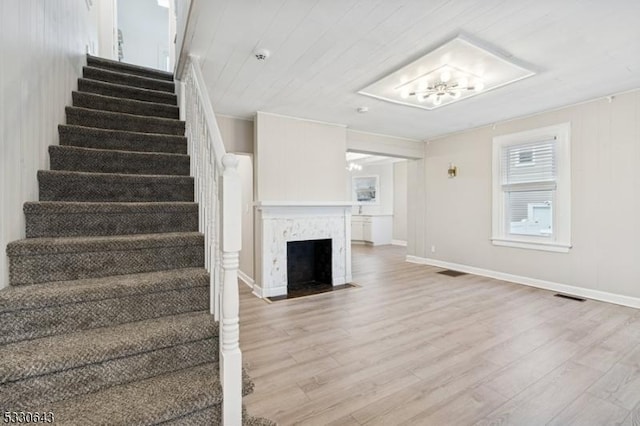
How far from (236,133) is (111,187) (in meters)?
2.66

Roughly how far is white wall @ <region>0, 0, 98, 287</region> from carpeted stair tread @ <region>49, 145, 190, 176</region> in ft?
0.28

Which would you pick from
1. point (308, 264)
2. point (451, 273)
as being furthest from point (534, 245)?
point (308, 264)

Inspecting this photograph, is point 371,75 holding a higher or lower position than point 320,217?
higher

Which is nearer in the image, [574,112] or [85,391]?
[85,391]

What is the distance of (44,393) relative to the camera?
114 cm

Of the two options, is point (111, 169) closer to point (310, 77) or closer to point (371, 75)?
point (310, 77)

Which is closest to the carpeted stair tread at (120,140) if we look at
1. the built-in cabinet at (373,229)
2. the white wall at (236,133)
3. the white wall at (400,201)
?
Result: the white wall at (236,133)

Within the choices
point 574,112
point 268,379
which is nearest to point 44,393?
point 268,379

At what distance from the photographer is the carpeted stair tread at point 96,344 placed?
1.12 m

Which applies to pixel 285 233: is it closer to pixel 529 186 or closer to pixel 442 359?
pixel 442 359

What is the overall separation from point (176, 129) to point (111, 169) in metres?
0.79

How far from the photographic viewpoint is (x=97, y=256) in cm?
163

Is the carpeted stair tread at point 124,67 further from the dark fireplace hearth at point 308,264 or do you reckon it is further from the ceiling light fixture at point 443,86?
the ceiling light fixture at point 443,86

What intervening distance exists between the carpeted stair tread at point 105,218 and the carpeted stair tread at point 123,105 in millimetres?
1389
